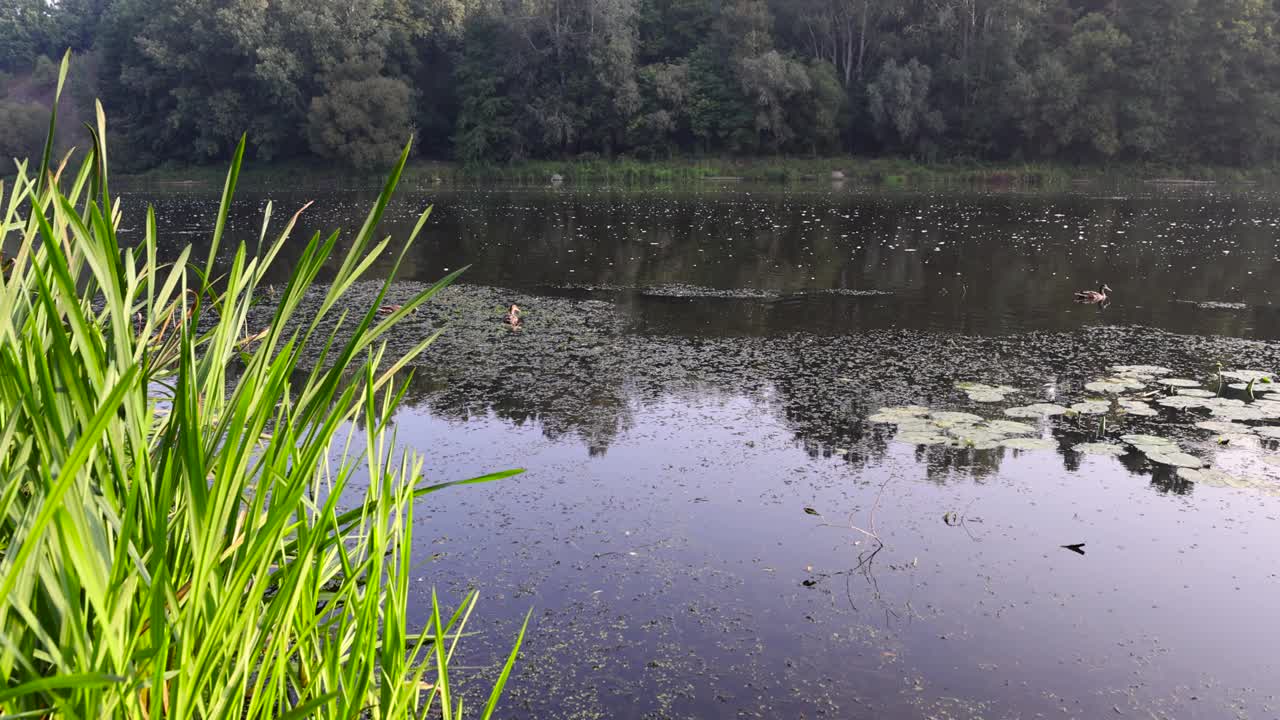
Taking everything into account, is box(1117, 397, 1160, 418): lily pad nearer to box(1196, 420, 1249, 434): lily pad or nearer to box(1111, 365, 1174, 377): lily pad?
box(1196, 420, 1249, 434): lily pad

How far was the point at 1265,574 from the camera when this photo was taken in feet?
12.2

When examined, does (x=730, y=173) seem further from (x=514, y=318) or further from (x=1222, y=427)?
(x=1222, y=427)

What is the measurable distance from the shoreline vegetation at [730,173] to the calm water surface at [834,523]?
24194mm

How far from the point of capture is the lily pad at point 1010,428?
519 cm

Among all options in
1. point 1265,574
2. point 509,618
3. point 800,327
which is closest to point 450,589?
point 509,618

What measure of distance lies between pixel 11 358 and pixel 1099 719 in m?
2.85

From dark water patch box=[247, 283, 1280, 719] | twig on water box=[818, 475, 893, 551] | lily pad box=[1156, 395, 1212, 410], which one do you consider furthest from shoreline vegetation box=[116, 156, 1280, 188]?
twig on water box=[818, 475, 893, 551]

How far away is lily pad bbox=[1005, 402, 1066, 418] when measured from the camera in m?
5.48

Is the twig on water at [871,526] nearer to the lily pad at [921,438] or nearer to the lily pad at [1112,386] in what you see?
the lily pad at [921,438]

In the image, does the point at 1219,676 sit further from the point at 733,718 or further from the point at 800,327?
the point at 800,327

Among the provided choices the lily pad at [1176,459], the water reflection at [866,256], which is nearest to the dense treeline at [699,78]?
the water reflection at [866,256]

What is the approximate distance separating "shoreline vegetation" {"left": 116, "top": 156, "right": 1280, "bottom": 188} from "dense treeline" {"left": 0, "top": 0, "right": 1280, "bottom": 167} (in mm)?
774

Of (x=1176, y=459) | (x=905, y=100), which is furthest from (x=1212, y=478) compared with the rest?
(x=905, y=100)

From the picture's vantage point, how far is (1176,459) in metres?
4.75
